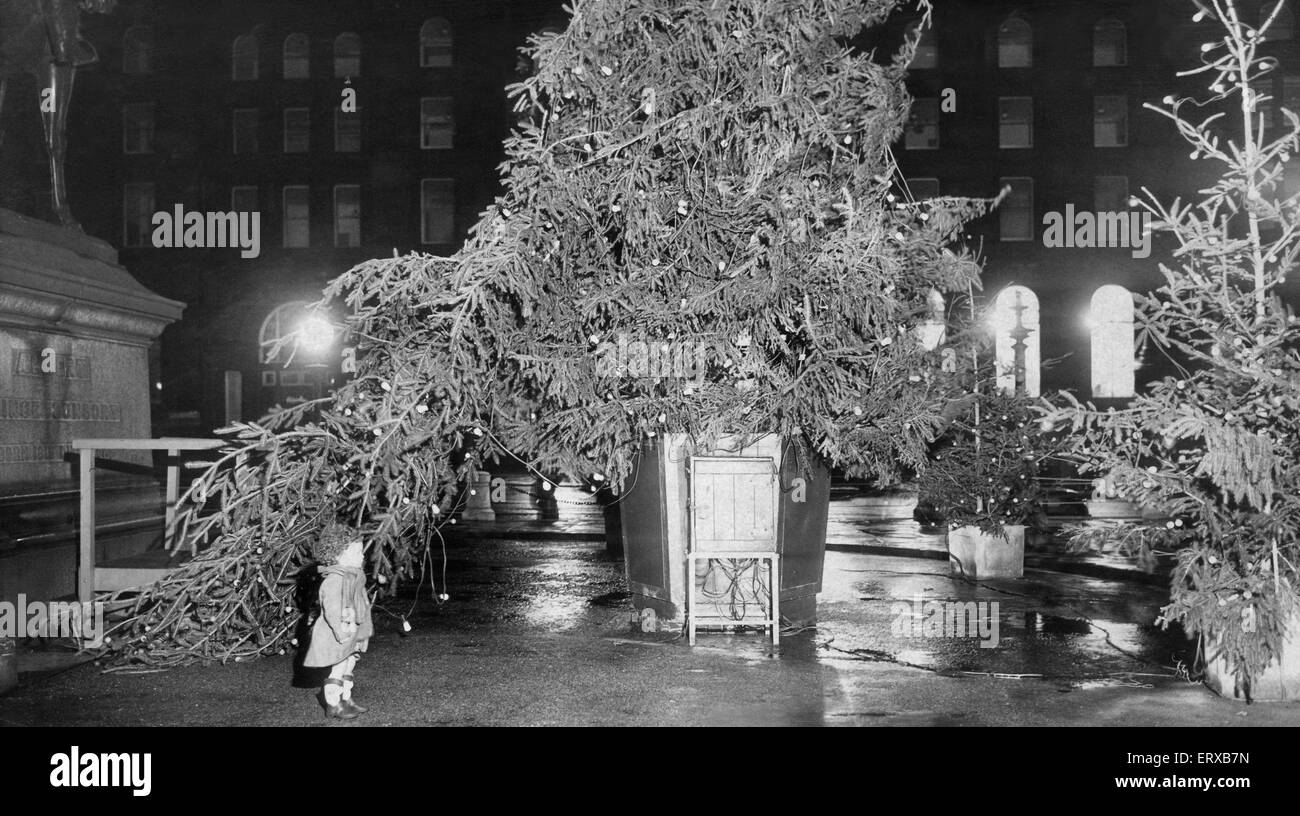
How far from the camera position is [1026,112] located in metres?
45.8

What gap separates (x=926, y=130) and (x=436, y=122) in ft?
67.4

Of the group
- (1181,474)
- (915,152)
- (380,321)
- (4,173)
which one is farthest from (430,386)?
(915,152)

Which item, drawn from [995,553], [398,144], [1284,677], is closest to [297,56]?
[398,144]

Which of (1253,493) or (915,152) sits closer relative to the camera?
(1253,493)

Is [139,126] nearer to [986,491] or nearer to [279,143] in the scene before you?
[279,143]

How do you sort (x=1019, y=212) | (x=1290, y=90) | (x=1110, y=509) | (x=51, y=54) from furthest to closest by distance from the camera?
(x=1019, y=212) < (x=1290, y=90) < (x=1110, y=509) < (x=51, y=54)

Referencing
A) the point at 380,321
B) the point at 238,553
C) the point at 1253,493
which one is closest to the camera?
the point at 1253,493

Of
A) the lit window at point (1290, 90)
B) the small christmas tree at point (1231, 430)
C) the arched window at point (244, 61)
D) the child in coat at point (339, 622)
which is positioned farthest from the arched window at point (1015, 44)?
the child in coat at point (339, 622)

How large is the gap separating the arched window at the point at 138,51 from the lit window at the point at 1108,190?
130ft

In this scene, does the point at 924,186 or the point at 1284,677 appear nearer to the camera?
the point at 1284,677

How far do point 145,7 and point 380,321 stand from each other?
43988mm

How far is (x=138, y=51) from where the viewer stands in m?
46.7
